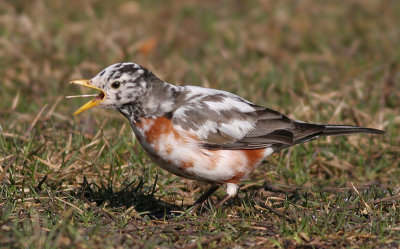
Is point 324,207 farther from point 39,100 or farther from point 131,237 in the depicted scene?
point 39,100

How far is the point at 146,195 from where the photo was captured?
6113 mm

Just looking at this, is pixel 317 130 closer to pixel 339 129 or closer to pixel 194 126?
pixel 339 129

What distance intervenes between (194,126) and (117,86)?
30.1 inches

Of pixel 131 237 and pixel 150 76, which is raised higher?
pixel 150 76

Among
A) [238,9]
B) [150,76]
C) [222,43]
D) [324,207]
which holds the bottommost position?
[324,207]

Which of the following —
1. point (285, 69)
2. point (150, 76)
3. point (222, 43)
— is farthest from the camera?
point (222, 43)

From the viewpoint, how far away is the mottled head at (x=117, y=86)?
220 inches

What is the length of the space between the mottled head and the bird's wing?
0.41 m

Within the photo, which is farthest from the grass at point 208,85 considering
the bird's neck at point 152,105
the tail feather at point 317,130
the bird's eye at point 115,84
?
the bird's eye at point 115,84

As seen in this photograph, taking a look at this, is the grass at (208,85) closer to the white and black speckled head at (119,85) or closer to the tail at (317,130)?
the tail at (317,130)

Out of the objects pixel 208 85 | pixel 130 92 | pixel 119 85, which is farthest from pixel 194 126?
pixel 208 85

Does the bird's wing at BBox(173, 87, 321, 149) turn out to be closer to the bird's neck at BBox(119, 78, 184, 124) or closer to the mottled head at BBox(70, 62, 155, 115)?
the bird's neck at BBox(119, 78, 184, 124)

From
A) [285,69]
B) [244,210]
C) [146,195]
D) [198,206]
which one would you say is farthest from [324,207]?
[285,69]

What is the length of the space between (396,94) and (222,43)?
3473mm
